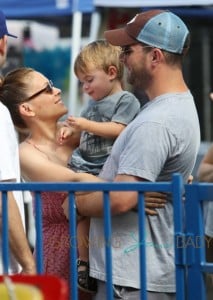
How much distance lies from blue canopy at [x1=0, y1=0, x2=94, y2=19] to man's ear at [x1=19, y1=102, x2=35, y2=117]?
13.0ft

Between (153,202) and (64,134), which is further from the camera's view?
(64,134)

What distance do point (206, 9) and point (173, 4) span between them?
281 cm

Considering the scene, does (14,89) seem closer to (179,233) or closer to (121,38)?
(121,38)

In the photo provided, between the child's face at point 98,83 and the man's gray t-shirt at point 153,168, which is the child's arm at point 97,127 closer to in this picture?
the child's face at point 98,83

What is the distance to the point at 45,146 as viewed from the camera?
3973 millimetres

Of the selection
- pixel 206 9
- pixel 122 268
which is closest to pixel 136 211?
pixel 122 268

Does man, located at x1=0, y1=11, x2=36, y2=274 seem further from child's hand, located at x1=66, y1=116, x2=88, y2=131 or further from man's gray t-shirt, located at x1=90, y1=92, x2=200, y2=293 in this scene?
child's hand, located at x1=66, y1=116, x2=88, y2=131

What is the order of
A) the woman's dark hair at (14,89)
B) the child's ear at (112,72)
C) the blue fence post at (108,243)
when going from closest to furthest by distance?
the blue fence post at (108,243), the woman's dark hair at (14,89), the child's ear at (112,72)

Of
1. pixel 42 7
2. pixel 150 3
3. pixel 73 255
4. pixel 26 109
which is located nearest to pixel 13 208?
pixel 73 255

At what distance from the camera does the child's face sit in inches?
159

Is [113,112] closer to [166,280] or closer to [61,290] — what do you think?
[166,280]

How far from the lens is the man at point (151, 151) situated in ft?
10.8

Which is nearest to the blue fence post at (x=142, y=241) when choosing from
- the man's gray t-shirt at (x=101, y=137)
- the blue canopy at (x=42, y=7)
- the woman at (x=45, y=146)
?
the woman at (x=45, y=146)

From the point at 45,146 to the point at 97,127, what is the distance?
0.97ft
